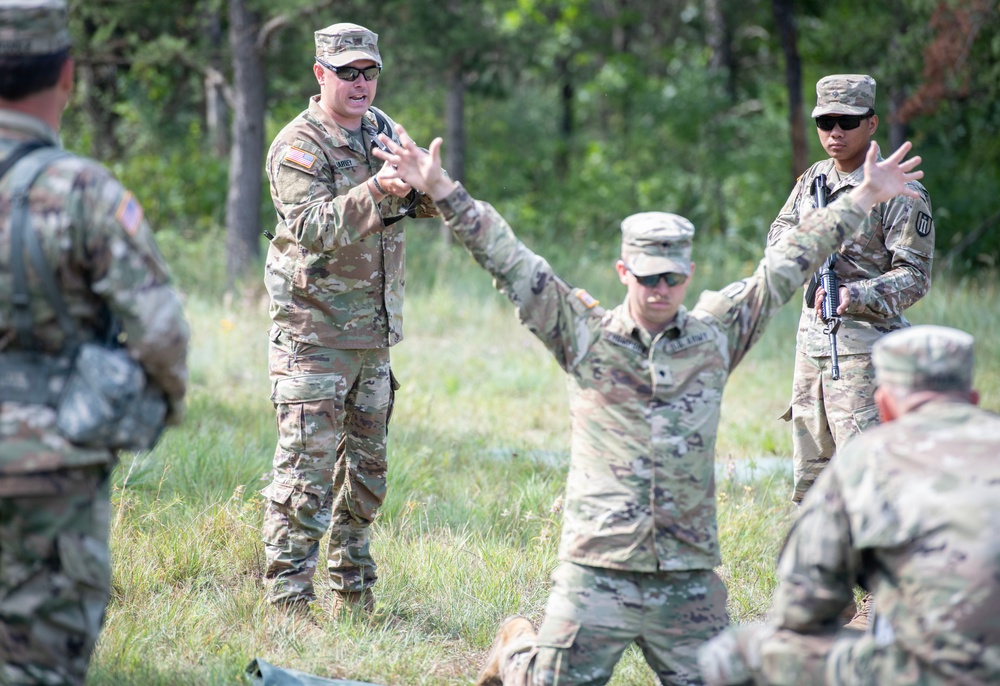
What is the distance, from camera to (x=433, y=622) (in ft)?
15.5

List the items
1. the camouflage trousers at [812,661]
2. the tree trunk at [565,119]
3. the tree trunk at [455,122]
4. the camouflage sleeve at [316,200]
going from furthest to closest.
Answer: the tree trunk at [565,119] < the tree trunk at [455,122] < the camouflage sleeve at [316,200] < the camouflage trousers at [812,661]

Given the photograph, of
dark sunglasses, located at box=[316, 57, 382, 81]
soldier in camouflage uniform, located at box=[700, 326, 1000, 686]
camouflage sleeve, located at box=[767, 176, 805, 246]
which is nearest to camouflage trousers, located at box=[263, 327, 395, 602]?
dark sunglasses, located at box=[316, 57, 382, 81]

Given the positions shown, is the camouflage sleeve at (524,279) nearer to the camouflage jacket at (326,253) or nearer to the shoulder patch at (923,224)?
the camouflage jacket at (326,253)

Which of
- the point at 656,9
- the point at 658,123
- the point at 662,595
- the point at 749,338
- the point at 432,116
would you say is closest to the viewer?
the point at 662,595

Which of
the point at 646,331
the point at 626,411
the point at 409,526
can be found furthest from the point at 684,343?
the point at 409,526

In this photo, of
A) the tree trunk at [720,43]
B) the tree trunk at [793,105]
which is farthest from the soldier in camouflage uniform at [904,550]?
the tree trunk at [720,43]

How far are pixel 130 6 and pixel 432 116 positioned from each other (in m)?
9.71

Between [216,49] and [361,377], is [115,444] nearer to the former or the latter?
[361,377]

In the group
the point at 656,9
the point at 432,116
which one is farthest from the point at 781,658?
the point at 656,9

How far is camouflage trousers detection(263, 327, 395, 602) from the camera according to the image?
14.7 feet

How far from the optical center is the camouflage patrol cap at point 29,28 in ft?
9.11

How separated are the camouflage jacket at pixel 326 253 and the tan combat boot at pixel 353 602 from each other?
1.11 meters

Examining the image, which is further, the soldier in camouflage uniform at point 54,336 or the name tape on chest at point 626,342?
the name tape on chest at point 626,342

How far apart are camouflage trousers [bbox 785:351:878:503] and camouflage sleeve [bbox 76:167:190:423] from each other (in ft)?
9.92
